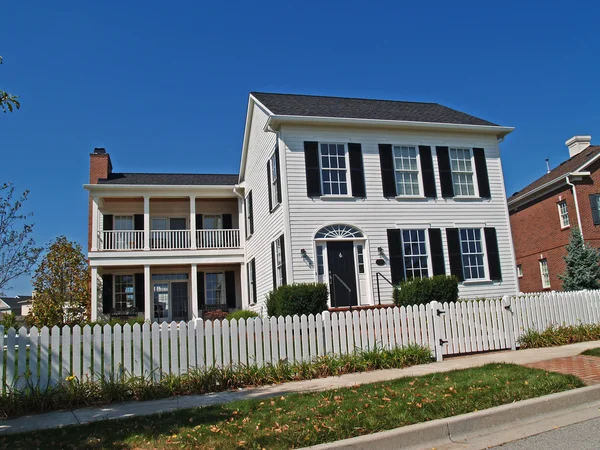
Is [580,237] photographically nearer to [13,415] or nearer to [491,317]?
[491,317]

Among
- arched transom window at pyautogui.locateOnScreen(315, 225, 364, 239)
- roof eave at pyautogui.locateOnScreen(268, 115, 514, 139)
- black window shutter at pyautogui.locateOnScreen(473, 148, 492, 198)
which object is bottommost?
arched transom window at pyautogui.locateOnScreen(315, 225, 364, 239)

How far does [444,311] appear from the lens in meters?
9.70

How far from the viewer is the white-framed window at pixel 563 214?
77.3 ft

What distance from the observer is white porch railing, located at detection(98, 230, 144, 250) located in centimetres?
2144

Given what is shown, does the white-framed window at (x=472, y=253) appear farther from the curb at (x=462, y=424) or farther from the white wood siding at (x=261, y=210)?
the curb at (x=462, y=424)

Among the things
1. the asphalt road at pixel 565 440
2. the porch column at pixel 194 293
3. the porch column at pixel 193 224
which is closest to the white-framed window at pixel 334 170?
the porch column at pixel 193 224

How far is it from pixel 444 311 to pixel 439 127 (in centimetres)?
843

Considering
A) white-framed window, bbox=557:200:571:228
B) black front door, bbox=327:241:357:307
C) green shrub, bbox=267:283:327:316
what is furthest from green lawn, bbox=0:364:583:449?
white-framed window, bbox=557:200:571:228

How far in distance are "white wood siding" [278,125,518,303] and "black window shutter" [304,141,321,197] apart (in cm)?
14

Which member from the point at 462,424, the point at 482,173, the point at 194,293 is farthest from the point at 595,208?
the point at 462,424

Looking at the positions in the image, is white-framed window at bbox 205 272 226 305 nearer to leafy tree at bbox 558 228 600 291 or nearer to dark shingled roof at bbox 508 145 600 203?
leafy tree at bbox 558 228 600 291

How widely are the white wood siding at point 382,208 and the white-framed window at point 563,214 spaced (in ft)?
28.1

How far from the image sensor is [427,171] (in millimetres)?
16344

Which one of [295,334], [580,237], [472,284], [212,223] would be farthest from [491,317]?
[212,223]
